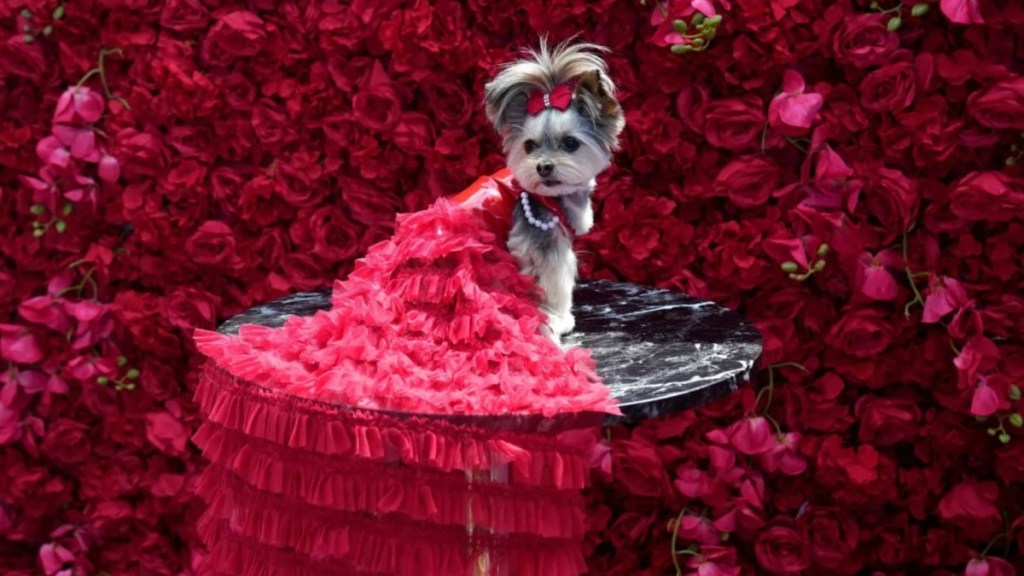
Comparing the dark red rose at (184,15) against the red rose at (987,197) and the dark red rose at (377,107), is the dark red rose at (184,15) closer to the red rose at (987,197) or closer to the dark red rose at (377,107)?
the dark red rose at (377,107)

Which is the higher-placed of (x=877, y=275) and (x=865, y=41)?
(x=865, y=41)

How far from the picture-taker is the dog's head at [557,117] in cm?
172

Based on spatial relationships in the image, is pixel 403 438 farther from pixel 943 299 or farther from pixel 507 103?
pixel 943 299

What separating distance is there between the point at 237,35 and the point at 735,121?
116 centimetres

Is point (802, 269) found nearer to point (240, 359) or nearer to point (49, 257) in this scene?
point (240, 359)

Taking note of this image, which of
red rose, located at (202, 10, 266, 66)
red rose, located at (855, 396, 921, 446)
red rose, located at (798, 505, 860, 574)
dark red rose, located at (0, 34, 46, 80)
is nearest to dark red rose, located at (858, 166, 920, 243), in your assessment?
red rose, located at (855, 396, 921, 446)

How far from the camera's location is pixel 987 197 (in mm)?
2195

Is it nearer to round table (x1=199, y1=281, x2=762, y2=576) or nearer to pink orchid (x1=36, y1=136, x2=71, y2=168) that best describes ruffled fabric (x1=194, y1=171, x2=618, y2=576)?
Result: round table (x1=199, y1=281, x2=762, y2=576)

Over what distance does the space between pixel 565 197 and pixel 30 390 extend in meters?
1.69

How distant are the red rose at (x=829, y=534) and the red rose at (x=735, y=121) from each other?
87 centimetres


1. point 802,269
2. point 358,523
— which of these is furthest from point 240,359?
point 802,269

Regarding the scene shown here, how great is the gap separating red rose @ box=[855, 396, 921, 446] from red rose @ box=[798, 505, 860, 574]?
0.64ft

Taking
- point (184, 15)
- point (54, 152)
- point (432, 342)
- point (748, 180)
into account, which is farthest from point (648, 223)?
point (54, 152)

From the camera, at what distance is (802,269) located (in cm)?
233
